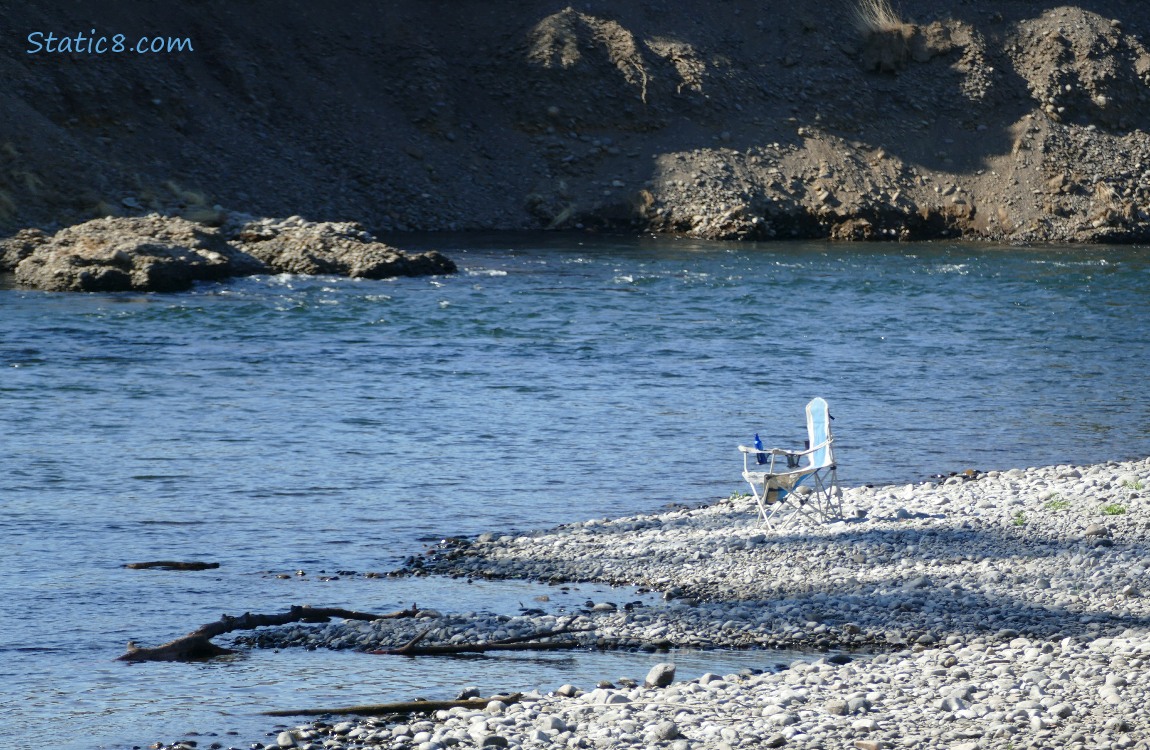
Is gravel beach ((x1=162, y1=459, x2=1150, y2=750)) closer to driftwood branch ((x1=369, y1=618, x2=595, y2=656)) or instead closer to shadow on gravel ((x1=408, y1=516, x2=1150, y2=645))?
shadow on gravel ((x1=408, y1=516, x2=1150, y2=645))

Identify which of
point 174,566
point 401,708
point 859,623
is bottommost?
point 859,623

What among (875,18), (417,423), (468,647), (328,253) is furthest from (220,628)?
(875,18)

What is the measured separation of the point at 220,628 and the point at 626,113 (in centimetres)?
4005

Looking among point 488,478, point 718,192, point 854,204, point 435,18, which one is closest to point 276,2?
point 435,18

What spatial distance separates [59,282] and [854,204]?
2467 cm

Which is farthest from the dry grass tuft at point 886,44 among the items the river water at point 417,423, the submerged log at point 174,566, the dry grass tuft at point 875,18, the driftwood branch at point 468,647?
the driftwood branch at point 468,647

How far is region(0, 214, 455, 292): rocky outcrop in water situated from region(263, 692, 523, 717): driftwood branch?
2294 cm

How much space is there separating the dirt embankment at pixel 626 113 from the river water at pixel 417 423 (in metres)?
9.42

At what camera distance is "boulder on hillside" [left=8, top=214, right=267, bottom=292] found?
2894 centimetres

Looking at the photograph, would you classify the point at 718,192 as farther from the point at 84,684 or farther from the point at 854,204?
the point at 84,684

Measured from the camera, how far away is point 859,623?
887 cm

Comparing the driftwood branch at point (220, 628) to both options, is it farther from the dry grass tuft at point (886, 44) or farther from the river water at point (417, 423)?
the dry grass tuft at point (886, 44)

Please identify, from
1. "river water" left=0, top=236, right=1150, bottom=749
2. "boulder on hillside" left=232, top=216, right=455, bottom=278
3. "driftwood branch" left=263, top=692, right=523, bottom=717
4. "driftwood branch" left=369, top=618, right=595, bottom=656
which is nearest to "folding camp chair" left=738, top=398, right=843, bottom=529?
"river water" left=0, top=236, right=1150, bottom=749

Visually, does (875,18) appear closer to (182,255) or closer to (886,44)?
(886,44)
